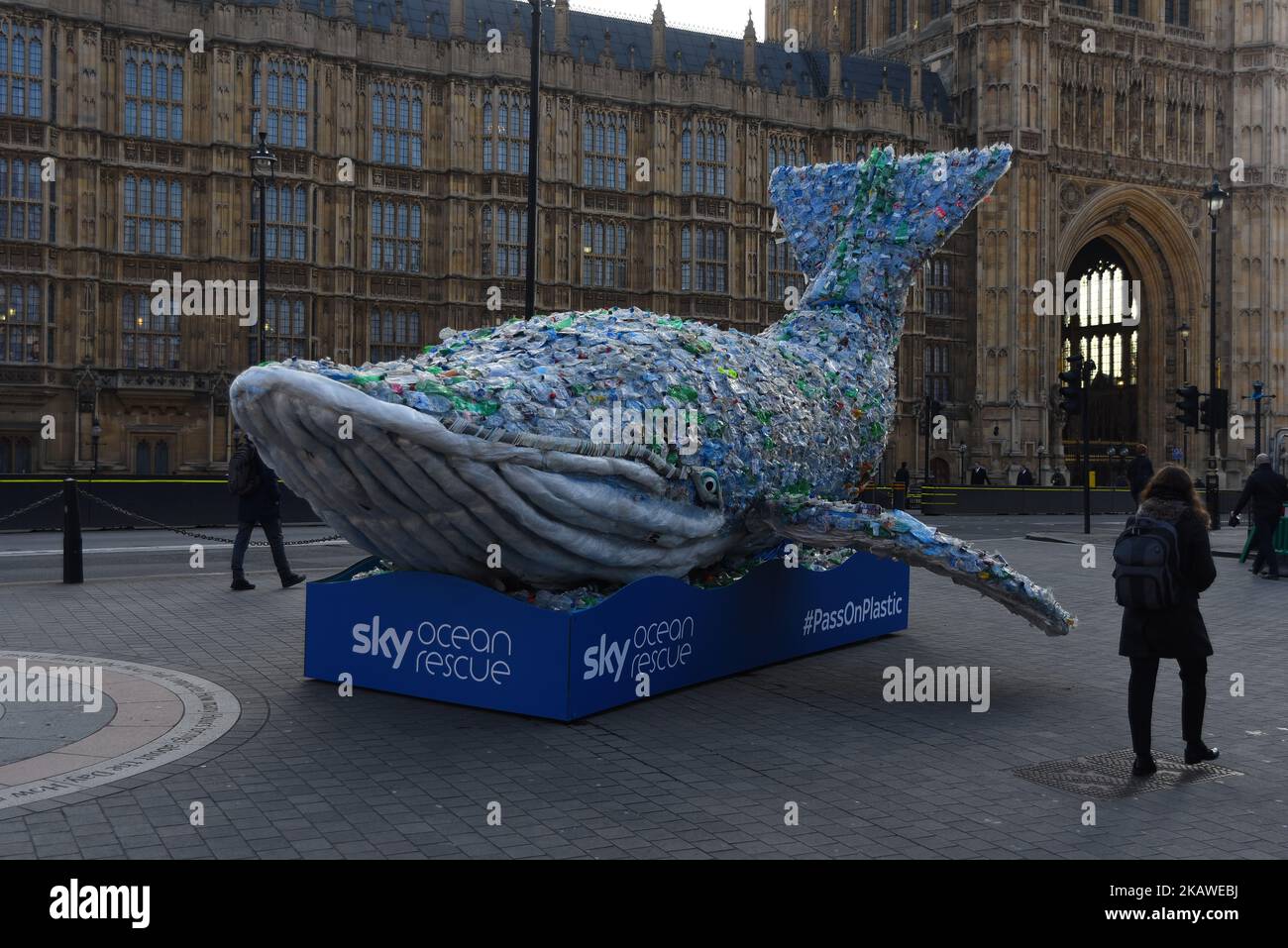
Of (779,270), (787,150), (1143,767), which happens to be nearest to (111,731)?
(1143,767)

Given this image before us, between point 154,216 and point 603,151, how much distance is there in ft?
50.9

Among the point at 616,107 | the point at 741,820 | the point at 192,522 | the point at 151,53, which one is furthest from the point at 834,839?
the point at 616,107

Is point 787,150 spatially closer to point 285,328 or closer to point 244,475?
point 285,328

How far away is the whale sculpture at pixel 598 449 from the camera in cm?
675

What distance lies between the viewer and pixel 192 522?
24.4m

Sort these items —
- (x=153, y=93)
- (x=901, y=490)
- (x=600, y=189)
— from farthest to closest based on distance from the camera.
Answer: (x=600, y=189), (x=153, y=93), (x=901, y=490)

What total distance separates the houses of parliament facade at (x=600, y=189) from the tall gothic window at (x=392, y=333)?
0.08 meters

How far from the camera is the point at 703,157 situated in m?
44.8

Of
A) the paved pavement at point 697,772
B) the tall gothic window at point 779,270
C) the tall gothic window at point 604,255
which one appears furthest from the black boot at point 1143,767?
the tall gothic window at point 779,270

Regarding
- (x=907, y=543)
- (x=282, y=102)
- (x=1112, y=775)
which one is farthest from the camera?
(x=282, y=102)

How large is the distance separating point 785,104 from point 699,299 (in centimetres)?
892

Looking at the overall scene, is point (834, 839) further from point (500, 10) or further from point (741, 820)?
point (500, 10)

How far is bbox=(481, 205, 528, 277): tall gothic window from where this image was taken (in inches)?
1615

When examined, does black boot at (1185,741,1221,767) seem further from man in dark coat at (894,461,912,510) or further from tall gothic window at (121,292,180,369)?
tall gothic window at (121,292,180,369)
